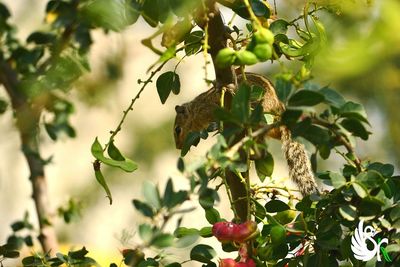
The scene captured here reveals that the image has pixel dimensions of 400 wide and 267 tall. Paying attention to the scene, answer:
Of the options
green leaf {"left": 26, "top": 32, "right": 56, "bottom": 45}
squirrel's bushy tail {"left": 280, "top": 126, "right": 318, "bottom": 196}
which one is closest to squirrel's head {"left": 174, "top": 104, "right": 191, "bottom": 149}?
squirrel's bushy tail {"left": 280, "top": 126, "right": 318, "bottom": 196}

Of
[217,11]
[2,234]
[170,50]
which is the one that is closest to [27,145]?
[217,11]

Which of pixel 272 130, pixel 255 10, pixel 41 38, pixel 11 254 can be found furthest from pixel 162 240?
pixel 41 38

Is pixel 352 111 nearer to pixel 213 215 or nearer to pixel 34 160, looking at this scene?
pixel 213 215

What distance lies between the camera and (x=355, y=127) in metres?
0.71

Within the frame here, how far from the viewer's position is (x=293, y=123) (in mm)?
670

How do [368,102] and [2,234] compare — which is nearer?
[368,102]

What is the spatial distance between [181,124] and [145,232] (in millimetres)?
1833

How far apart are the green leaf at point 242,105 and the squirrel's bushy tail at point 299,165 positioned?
0.87 metres

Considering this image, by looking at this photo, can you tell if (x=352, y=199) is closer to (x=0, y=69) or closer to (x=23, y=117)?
(x=23, y=117)

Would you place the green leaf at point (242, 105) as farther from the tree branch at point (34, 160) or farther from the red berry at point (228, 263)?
the tree branch at point (34, 160)

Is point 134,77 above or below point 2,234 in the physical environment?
above

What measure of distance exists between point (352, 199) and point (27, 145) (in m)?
0.90

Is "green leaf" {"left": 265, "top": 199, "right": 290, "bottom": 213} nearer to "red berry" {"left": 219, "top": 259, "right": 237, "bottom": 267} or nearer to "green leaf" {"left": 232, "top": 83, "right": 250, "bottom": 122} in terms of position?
"red berry" {"left": 219, "top": 259, "right": 237, "bottom": 267}

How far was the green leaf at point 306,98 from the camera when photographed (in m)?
0.65
